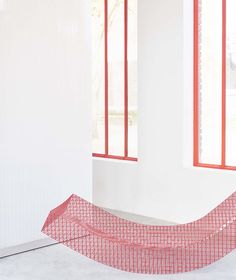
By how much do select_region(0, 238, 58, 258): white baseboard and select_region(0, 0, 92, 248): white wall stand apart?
5cm

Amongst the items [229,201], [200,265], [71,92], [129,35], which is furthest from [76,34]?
[200,265]

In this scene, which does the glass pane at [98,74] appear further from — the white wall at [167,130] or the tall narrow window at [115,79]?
the white wall at [167,130]

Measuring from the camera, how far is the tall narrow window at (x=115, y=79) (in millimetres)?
7516

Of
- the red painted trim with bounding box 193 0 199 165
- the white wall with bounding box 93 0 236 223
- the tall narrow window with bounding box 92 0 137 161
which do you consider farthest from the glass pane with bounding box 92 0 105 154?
the red painted trim with bounding box 193 0 199 165

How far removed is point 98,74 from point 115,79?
0.34 metres

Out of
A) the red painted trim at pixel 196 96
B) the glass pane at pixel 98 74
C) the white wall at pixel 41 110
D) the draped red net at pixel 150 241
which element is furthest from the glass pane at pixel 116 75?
the draped red net at pixel 150 241

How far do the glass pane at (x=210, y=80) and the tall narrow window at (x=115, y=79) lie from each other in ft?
3.91

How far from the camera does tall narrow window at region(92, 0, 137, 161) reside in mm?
7516

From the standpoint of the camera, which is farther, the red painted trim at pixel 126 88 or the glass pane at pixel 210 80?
the red painted trim at pixel 126 88

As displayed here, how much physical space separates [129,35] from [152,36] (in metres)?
0.78

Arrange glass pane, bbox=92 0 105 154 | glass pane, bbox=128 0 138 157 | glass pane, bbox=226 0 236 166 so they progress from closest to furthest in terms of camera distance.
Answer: glass pane, bbox=226 0 236 166
glass pane, bbox=128 0 138 157
glass pane, bbox=92 0 105 154

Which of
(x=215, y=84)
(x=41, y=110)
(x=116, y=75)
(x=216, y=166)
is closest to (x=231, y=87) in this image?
(x=215, y=84)

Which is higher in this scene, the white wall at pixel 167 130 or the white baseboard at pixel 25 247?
the white wall at pixel 167 130

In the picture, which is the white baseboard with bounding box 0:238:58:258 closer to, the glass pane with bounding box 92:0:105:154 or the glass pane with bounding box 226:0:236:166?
the glass pane with bounding box 226:0:236:166
